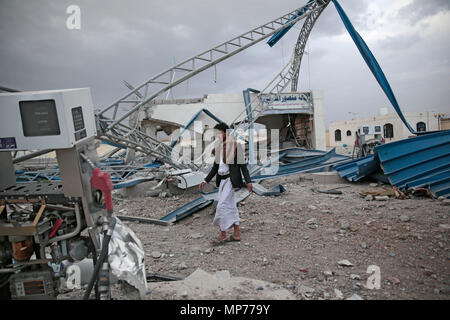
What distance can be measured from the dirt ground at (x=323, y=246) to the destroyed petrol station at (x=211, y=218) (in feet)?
0.07

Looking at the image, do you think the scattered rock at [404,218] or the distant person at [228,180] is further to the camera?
the scattered rock at [404,218]

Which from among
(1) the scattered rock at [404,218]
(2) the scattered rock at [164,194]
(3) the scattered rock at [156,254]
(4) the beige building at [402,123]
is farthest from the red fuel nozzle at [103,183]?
(4) the beige building at [402,123]

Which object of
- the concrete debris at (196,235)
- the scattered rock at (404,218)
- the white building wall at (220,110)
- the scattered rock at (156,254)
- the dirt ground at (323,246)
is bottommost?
the concrete debris at (196,235)

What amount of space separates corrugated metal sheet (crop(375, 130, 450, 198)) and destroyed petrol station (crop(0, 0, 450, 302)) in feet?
0.10

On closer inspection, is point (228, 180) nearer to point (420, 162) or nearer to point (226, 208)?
point (226, 208)

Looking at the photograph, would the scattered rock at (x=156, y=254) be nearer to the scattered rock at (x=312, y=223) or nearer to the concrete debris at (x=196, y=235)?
the concrete debris at (x=196, y=235)

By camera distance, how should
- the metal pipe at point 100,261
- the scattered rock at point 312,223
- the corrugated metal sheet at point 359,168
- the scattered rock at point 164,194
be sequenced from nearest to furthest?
the metal pipe at point 100,261
the scattered rock at point 312,223
the corrugated metal sheet at point 359,168
the scattered rock at point 164,194

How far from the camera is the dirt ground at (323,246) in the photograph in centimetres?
288

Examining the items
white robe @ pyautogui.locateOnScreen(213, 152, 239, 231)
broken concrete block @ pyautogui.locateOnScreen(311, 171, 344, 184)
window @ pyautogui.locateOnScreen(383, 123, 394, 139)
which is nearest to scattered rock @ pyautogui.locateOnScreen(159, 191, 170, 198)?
white robe @ pyautogui.locateOnScreen(213, 152, 239, 231)

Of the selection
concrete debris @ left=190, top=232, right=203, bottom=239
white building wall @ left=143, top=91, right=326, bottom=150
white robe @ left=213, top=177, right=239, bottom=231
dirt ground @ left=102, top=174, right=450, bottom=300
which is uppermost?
white building wall @ left=143, top=91, right=326, bottom=150

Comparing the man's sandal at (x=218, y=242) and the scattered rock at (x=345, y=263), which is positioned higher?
the scattered rock at (x=345, y=263)

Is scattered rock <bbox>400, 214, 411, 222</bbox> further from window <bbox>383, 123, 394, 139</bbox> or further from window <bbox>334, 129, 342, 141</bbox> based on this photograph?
window <bbox>334, 129, 342, 141</bbox>

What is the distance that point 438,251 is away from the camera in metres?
3.42

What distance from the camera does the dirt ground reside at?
2.88 m
